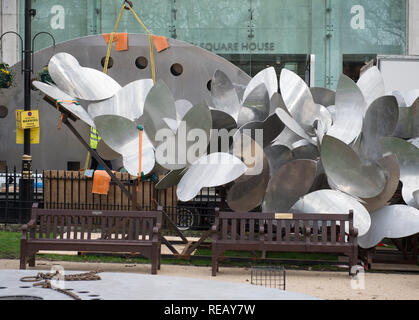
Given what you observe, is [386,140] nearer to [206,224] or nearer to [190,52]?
[206,224]

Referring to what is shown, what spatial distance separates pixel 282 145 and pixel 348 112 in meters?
1.14

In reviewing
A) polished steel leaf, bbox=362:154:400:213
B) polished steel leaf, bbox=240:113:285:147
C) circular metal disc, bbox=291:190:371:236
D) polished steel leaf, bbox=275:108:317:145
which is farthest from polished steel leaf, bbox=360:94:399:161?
polished steel leaf, bbox=240:113:285:147

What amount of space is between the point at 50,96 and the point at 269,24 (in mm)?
14906

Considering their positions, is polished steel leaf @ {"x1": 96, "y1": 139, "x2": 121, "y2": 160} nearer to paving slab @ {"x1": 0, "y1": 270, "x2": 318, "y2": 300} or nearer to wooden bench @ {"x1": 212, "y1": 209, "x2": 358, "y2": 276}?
wooden bench @ {"x1": 212, "y1": 209, "x2": 358, "y2": 276}

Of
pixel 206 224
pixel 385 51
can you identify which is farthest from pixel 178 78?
pixel 385 51

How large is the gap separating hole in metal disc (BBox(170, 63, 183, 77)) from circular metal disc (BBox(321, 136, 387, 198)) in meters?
7.47

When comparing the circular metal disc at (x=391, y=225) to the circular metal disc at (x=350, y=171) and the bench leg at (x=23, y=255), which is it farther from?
the bench leg at (x=23, y=255)

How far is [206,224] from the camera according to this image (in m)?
14.0

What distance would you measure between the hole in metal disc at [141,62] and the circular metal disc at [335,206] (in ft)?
25.5

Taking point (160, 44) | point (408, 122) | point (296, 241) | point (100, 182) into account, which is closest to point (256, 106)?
point (296, 241)

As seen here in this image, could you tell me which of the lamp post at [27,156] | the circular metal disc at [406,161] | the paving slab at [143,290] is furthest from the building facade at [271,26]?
the paving slab at [143,290]

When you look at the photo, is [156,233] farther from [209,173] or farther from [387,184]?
[387,184]

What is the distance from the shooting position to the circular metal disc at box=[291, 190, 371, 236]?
30.3 ft

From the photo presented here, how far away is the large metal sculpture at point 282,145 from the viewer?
9.35 metres
